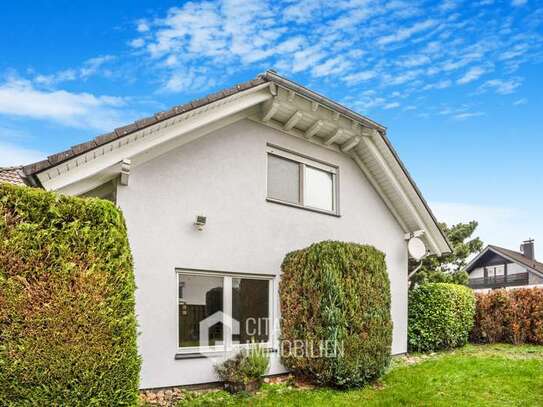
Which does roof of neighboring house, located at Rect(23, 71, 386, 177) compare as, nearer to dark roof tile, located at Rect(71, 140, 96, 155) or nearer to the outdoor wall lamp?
dark roof tile, located at Rect(71, 140, 96, 155)

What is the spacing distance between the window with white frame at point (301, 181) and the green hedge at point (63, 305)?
224 inches

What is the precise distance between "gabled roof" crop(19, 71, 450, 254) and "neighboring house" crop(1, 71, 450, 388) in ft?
0.09

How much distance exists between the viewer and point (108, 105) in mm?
17125

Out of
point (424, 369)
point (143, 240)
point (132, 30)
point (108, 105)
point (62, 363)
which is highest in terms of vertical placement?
point (132, 30)

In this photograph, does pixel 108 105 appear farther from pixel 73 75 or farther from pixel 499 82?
pixel 499 82

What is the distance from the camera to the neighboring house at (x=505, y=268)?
128 feet

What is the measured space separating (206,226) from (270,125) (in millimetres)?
3333

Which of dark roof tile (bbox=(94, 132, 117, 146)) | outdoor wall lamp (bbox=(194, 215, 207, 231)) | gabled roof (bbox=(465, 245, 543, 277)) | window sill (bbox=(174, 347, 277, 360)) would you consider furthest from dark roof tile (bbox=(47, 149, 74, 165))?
gabled roof (bbox=(465, 245, 543, 277))

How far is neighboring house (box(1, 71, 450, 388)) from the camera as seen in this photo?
363 inches

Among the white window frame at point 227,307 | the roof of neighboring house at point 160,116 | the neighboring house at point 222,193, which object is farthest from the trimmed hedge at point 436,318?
the roof of neighboring house at point 160,116

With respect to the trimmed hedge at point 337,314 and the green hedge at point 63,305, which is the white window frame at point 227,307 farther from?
the green hedge at point 63,305

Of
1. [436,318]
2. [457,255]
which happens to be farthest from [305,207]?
[457,255]

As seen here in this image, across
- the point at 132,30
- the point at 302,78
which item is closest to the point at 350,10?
the point at 302,78

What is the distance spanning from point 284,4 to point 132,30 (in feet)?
14.7
